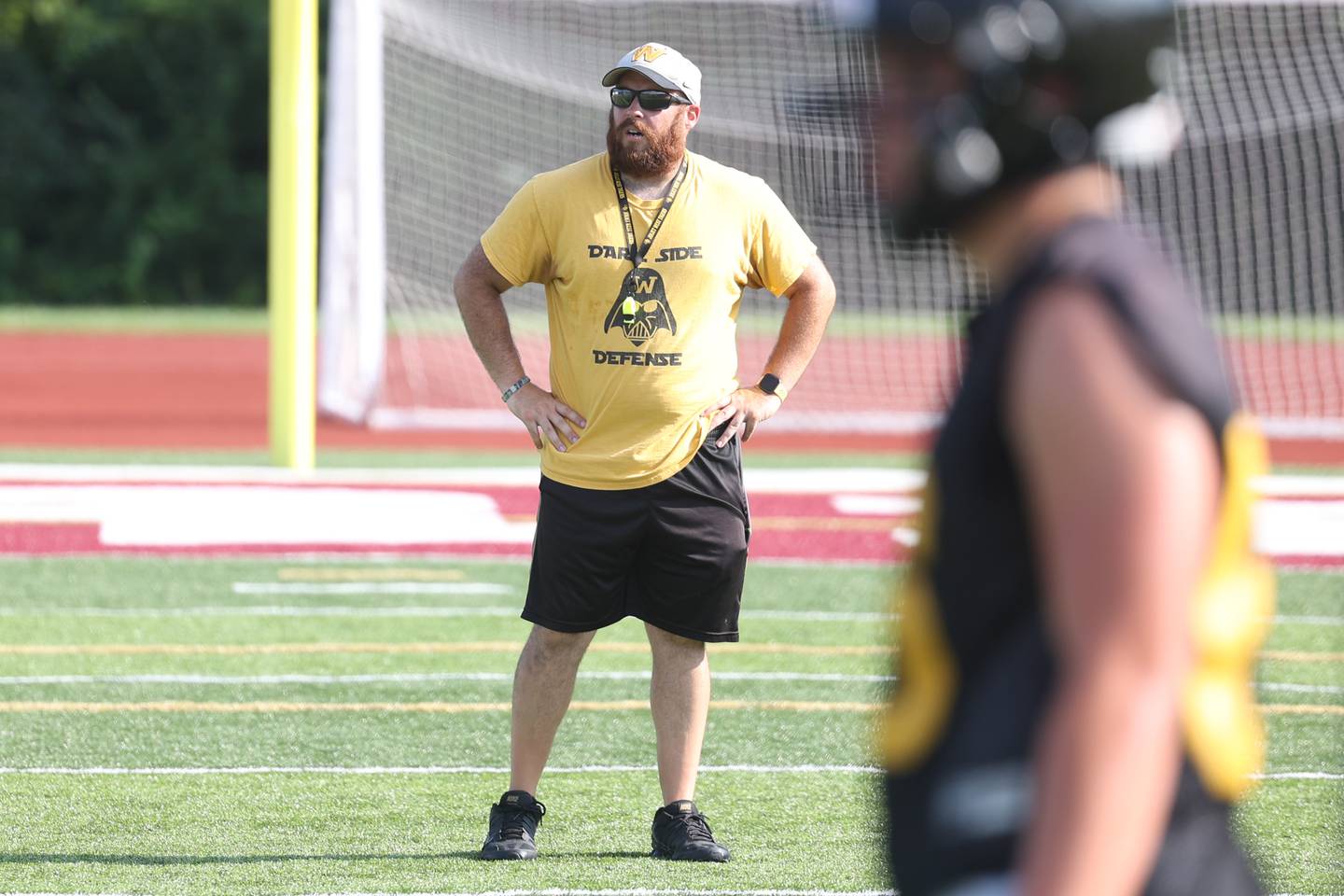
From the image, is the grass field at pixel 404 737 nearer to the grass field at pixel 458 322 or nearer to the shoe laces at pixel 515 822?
the shoe laces at pixel 515 822

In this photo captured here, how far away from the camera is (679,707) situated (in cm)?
465

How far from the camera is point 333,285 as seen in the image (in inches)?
521

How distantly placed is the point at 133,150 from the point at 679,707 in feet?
87.1

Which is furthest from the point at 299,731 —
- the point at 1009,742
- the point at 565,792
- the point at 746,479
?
the point at 746,479

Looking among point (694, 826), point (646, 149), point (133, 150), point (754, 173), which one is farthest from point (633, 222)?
point (133, 150)

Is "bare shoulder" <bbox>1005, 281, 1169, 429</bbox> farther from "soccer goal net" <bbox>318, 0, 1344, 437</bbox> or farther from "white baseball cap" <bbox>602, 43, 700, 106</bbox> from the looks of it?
"soccer goal net" <bbox>318, 0, 1344, 437</bbox>

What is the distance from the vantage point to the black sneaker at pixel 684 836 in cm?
459

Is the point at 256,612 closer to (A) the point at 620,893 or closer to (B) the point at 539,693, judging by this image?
(B) the point at 539,693

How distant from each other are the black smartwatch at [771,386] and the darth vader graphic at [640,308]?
0.37 m

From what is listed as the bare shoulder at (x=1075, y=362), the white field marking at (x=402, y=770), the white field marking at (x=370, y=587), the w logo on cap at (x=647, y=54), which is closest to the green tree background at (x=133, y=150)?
the white field marking at (x=370, y=587)

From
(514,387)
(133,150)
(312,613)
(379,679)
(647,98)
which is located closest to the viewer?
(647,98)

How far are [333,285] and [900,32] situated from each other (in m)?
11.9

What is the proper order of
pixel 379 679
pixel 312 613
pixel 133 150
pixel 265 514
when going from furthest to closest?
1. pixel 133 150
2. pixel 265 514
3. pixel 312 613
4. pixel 379 679

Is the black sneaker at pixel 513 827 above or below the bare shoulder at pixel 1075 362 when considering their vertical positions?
below
